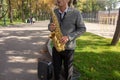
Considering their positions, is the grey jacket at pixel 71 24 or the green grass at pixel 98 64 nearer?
the grey jacket at pixel 71 24

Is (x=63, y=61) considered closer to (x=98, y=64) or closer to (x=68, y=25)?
(x=68, y=25)

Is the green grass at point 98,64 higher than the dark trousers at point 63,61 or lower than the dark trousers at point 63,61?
lower

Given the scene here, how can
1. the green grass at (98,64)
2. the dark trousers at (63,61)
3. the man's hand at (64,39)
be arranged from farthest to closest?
the green grass at (98,64), the dark trousers at (63,61), the man's hand at (64,39)

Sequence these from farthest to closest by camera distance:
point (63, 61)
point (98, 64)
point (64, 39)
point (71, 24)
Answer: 1. point (98, 64)
2. point (63, 61)
3. point (71, 24)
4. point (64, 39)

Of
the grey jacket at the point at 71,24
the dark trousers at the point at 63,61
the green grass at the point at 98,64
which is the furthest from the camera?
the green grass at the point at 98,64

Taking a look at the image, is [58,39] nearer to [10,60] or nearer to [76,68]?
[76,68]

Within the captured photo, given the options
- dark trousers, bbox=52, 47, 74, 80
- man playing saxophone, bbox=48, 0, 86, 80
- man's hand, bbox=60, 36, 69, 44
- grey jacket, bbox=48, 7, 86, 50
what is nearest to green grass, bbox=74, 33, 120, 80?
dark trousers, bbox=52, 47, 74, 80

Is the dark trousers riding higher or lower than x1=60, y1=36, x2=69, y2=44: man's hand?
lower

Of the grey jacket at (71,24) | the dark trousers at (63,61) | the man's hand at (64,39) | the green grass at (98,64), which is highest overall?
the grey jacket at (71,24)

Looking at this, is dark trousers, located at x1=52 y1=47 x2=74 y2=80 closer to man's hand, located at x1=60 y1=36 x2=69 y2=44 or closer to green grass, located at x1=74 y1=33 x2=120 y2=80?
man's hand, located at x1=60 y1=36 x2=69 y2=44

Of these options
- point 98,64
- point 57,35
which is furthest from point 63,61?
point 98,64

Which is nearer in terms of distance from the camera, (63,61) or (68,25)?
(68,25)

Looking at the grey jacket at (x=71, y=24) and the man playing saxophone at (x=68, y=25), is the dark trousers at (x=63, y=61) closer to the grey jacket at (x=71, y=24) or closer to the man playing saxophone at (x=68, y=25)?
the man playing saxophone at (x=68, y=25)

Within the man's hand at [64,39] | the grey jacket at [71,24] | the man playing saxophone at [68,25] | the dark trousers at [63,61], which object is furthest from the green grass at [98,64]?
the man's hand at [64,39]
